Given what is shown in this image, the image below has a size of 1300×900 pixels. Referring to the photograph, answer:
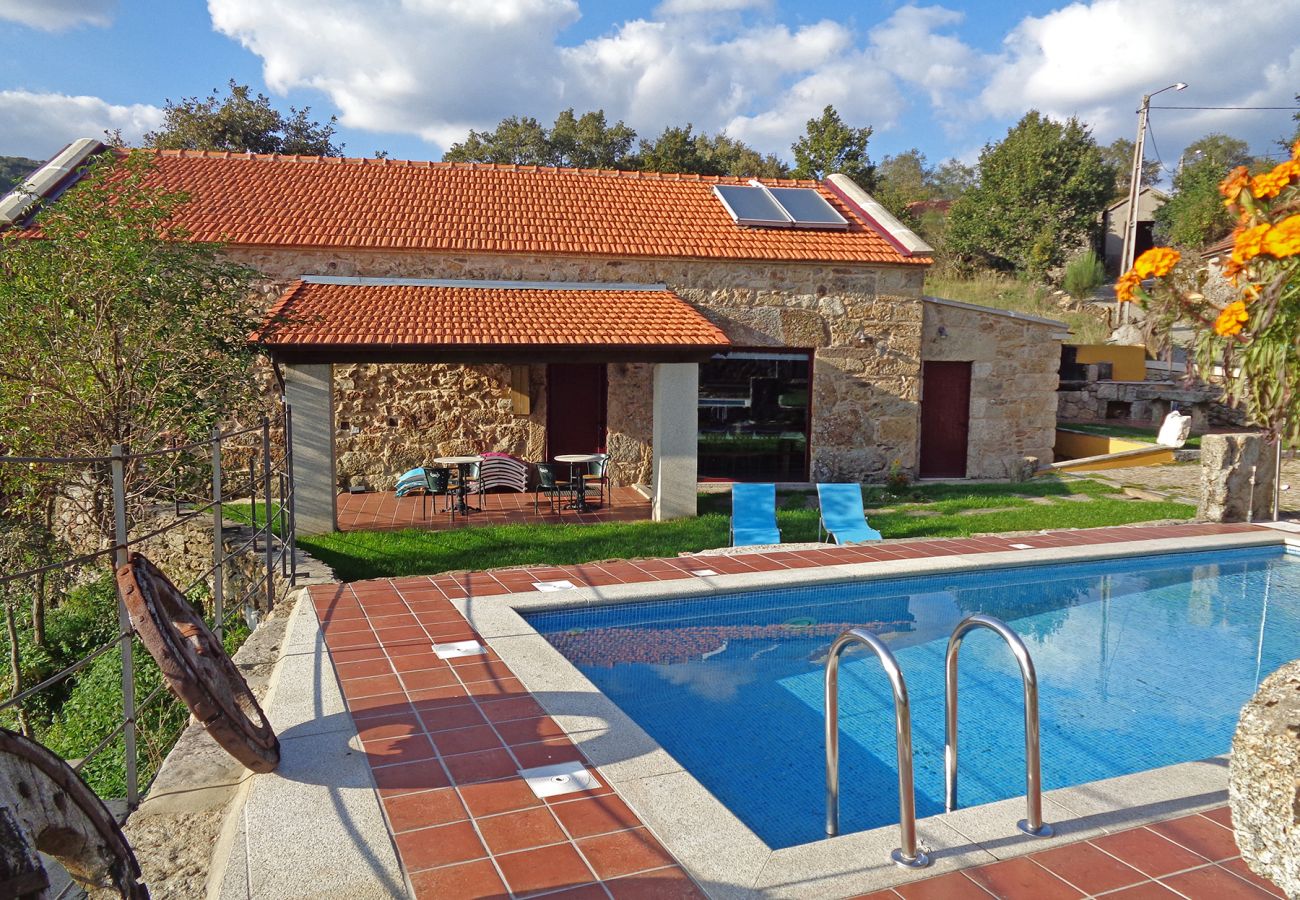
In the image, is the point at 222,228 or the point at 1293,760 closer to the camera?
the point at 1293,760

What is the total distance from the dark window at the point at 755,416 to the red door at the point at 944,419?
2362 mm

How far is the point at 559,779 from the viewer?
434 centimetres

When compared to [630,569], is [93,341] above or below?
above

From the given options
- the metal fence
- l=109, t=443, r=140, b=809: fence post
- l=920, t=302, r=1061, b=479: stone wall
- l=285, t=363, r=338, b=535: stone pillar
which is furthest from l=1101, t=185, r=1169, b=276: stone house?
l=109, t=443, r=140, b=809: fence post

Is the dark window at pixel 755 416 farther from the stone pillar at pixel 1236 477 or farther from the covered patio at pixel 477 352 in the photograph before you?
the stone pillar at pixel 1236 477

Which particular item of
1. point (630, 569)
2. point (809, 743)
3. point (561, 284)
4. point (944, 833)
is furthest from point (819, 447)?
point (944, 833)

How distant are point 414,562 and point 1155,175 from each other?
174 ft

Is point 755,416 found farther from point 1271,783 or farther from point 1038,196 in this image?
point 1038,196

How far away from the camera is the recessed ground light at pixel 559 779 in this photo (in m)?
4.24

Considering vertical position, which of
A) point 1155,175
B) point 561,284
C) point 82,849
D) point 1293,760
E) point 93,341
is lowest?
point 82,849

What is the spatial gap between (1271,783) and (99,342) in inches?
356

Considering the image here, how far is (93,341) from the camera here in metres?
8.09

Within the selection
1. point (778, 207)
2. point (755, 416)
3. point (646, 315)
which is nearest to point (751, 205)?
point (778, 207)

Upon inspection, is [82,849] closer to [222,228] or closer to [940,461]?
[222,228]
